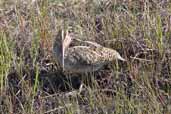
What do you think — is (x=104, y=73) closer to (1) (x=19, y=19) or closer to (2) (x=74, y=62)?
(2) (x=74, y=62)

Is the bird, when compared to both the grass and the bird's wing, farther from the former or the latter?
the grass

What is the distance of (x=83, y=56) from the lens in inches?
237

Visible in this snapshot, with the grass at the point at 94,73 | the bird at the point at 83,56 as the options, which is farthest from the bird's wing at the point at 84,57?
the grass at the point at 94,73

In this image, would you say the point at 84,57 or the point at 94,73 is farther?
the point at 94,73

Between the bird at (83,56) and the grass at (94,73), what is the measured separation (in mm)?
103

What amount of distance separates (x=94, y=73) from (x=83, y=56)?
0.22m

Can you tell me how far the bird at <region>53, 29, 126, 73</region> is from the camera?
600 cm

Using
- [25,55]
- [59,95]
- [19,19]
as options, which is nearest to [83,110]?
[59,95]

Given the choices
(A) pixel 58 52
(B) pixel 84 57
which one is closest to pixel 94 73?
(B) pixel 84 57

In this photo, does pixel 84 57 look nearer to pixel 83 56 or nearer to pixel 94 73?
pixel 83 56

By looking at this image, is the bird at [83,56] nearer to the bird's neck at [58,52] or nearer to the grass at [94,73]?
the bird's neck at [58,52]

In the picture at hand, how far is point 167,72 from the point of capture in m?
6.02

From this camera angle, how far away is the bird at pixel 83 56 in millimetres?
6000

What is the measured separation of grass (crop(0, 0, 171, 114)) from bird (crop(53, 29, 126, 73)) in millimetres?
103
